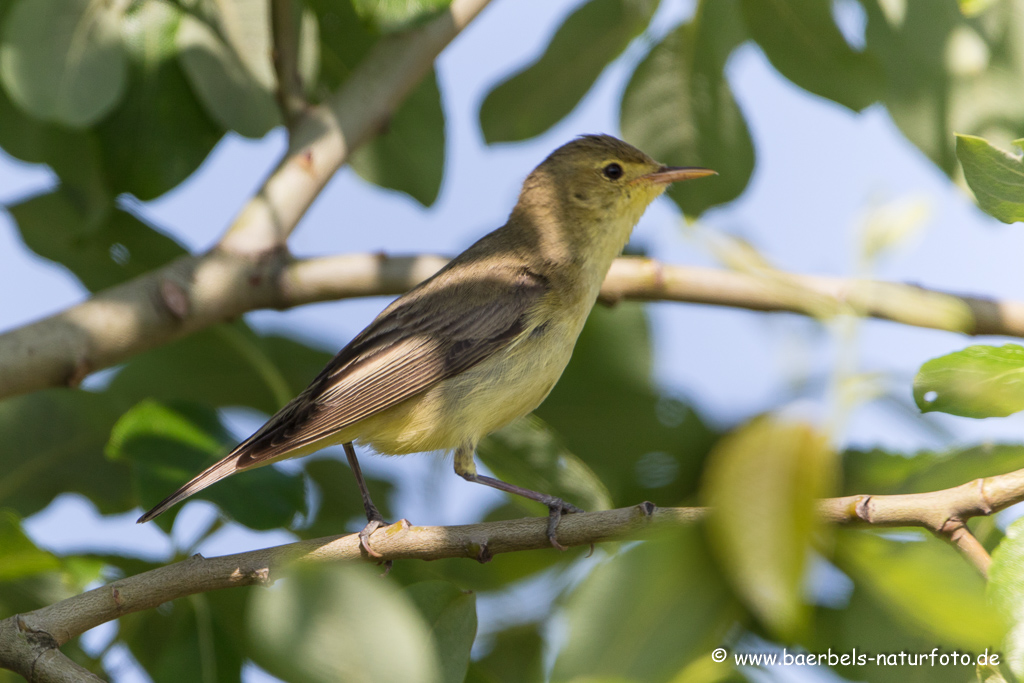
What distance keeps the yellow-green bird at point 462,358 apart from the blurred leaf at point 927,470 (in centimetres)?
167

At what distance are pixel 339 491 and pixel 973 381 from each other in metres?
2.91

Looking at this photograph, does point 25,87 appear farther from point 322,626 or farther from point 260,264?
point 322,626

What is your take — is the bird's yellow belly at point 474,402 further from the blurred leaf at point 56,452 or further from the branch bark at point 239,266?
the blurred leaf at point 56,452

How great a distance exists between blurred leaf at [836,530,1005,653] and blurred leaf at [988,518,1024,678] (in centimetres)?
35

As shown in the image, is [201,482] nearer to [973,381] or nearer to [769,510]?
[973,381]

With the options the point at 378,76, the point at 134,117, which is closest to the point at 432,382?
the point at 378,76

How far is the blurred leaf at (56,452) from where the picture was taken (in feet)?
11.4

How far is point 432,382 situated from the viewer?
3.63 meters

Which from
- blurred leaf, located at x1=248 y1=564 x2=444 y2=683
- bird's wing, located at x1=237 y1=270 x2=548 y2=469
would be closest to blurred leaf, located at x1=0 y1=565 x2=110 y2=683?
bird's wing, located at x1=237 y1=270 x2=548 y2=469

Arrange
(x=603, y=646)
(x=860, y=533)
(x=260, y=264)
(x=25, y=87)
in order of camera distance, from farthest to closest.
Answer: (x=260, y=264) < (x=25, y=87) < (x=860, y=533) < (x=603, y=646)

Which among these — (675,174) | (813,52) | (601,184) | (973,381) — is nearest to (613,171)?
(601,184)

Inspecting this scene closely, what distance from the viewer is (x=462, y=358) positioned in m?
3.69

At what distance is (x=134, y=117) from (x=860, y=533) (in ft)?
11.4

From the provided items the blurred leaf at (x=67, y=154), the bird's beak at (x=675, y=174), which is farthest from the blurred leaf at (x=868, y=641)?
the blurred leaf at (x=67, y=154)
